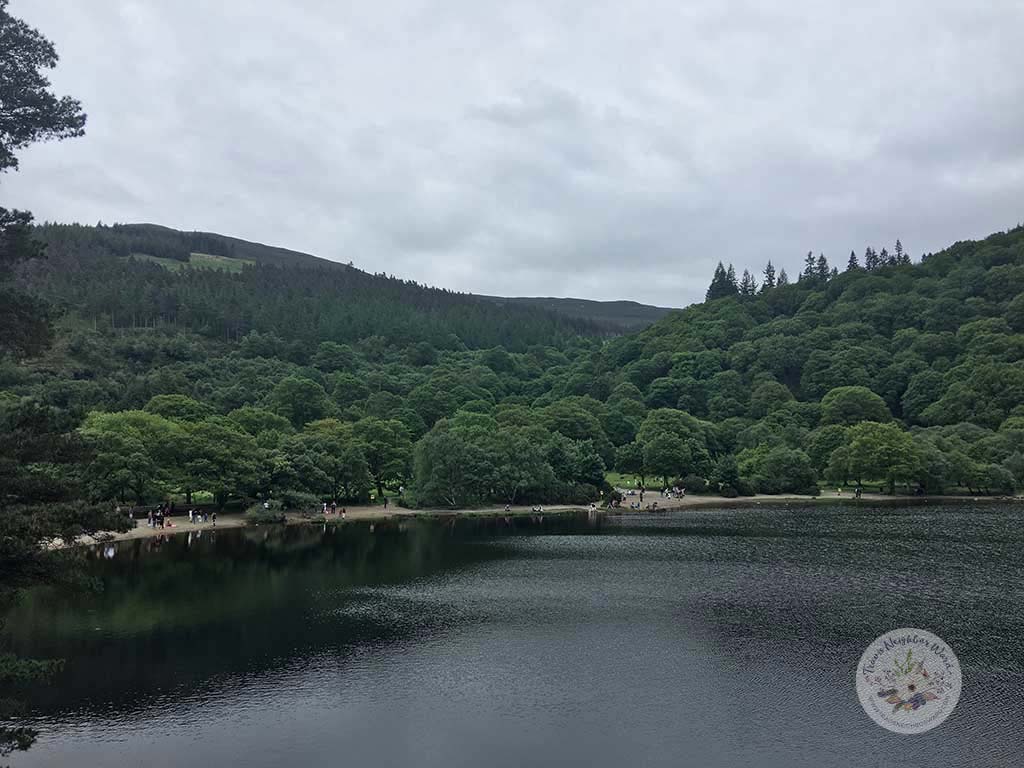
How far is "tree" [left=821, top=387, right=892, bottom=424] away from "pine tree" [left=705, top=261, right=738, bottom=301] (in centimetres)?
7431

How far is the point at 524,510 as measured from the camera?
239ft

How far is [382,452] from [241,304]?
83.1 metres

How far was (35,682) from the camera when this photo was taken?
25.5m

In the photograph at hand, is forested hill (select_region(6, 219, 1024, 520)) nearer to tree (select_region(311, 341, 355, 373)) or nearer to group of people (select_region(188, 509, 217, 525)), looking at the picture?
tree (select_region(311, 341, 355, 373))

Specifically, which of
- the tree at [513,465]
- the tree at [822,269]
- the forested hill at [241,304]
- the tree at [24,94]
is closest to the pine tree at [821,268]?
the tree at [822,269]

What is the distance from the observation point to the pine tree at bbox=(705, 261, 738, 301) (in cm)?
17712

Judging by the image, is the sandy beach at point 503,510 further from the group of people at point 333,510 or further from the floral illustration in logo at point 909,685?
the floral illustration in logo at point 909,685

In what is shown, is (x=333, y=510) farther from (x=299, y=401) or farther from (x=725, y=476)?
(x=725, y=476)

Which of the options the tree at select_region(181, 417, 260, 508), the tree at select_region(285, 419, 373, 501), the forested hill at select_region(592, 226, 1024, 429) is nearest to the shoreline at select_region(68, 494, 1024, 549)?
the tree at select_region(285, 419, 373, 501)

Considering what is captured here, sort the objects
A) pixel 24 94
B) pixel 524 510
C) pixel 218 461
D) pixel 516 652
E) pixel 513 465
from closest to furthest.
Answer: pixel 24 94
pixel 516 652
pixel 218 461
pixel 524 510
pixel 513 465

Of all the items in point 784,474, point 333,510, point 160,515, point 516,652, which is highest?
point 784,474

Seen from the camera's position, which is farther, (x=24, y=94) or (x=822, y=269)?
(x=822, y=269)

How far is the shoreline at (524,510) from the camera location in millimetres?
57188

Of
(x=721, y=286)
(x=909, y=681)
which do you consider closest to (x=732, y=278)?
(x=721, y=286)
